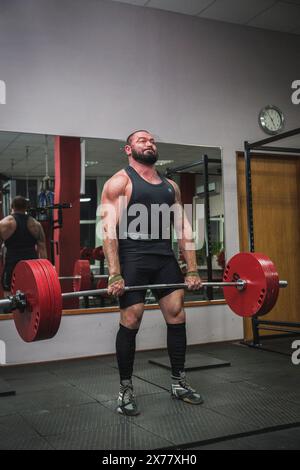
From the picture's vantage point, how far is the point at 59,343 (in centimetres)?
357

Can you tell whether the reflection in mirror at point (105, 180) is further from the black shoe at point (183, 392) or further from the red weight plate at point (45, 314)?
the red weight plate at point (45, 314)

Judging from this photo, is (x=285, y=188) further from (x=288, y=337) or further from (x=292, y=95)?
(x=288, y=337)

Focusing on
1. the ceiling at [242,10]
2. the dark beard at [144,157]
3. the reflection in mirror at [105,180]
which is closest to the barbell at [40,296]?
the dark beard at [144,157]

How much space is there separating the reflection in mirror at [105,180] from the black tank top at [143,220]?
819mm

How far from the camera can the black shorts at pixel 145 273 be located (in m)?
2.45

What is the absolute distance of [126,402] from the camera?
2.33 meters

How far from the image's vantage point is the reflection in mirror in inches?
139

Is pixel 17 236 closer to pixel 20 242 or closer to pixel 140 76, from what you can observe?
pixel 20 242

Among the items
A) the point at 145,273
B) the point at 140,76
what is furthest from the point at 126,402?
the point at 140,76

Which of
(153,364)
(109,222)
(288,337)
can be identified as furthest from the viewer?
(288,337)

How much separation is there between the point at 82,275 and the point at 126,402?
1431 millimetres

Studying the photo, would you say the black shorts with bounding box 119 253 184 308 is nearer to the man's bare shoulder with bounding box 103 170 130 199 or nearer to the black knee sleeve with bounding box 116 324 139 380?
the black knee sleeve with bounding box 116 324 139 380

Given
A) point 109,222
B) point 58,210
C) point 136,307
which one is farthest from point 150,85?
point 136,307

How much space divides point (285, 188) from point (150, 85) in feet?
5.05
